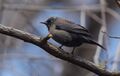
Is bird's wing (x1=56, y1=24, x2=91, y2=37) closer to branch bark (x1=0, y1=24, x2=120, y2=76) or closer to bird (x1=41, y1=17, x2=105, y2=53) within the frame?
bird (x1=41, y1=17, x2=105, y2=53)

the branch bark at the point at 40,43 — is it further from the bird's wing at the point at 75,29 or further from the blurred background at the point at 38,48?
the blurred background at the point at 38,48

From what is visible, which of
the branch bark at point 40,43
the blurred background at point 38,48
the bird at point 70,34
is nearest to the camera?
the branch bark at point 40,43

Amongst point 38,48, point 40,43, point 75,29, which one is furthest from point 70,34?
point 38,48

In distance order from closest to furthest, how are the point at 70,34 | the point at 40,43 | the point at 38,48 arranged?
the point at 40,43 → the point at 70,34 → the point at 38,48

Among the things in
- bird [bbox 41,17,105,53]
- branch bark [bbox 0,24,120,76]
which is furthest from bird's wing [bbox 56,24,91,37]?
branch bark [bbox 0,24,120,76]

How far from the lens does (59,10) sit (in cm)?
649

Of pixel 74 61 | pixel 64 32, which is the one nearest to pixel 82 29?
pixel 64 32

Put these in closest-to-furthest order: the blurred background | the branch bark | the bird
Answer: the branch bark < the bird < the blurred background

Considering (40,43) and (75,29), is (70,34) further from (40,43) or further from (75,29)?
(40,43)

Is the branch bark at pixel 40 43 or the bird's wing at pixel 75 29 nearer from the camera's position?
the branch bark at pixel 40 43

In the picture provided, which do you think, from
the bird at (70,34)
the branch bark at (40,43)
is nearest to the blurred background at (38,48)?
the bird at (70,34)

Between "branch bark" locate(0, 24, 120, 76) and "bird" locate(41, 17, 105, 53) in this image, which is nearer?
"branch bark" locate(0, 24, 120, 76)

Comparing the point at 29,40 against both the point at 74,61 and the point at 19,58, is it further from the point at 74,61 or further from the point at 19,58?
the point at 19,58

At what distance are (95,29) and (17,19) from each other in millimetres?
1103
